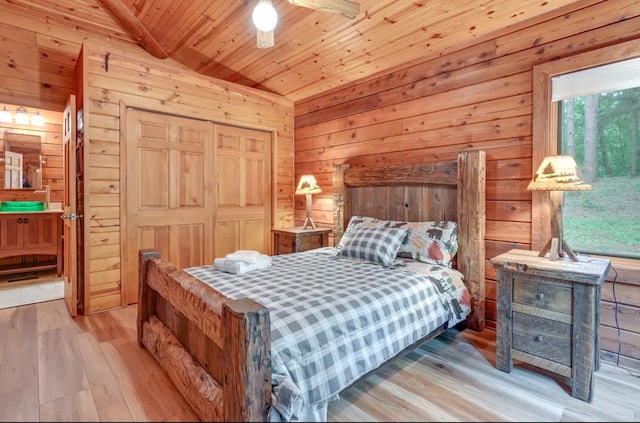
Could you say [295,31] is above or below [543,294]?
above

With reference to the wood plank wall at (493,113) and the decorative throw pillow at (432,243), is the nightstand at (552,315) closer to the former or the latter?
the wood plank wall at (493,113)

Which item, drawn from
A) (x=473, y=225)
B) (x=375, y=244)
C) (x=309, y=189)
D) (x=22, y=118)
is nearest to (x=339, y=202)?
(x=309, y=189)

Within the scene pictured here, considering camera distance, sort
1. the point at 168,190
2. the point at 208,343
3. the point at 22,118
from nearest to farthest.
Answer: the point at 208,343, the point at 168,190, the point at 22,118

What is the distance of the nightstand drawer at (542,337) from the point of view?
6.31 feet

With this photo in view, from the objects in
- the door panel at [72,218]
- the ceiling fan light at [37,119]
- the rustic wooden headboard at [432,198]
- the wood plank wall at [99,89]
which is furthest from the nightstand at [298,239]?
the ceiling fan light at [37,119]

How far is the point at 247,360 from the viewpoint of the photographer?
127cm

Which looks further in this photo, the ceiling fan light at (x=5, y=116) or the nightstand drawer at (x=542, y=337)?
the ceiling fan light at (x=5, y=116)

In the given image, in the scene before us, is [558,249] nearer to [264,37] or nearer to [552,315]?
[552,315]

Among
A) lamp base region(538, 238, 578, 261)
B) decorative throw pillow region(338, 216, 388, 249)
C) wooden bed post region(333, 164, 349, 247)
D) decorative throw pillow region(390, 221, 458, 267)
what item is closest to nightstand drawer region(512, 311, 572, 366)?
lamp base region(538, 238, 578, 261)

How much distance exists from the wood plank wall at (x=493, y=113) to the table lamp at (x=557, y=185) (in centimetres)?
39

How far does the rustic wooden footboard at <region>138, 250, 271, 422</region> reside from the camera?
1284mm

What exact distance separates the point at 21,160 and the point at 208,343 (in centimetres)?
490

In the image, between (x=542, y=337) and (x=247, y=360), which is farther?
(x=542, y=337)

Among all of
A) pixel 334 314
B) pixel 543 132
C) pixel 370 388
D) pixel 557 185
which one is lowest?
pixel 370 388
